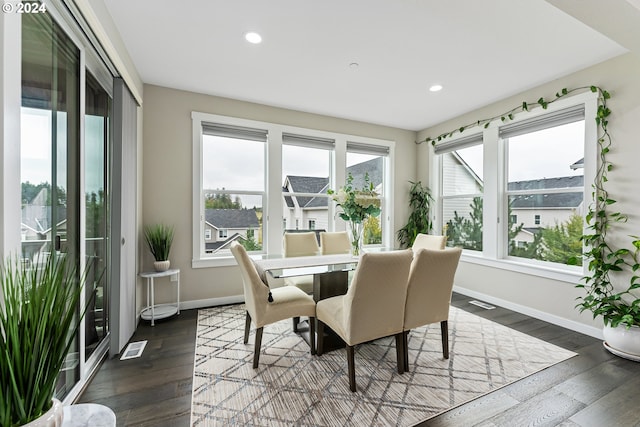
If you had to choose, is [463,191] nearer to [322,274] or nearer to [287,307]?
[322,274]

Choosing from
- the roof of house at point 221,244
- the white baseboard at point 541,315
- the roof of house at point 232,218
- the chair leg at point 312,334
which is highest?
the roof of house at point 232,218

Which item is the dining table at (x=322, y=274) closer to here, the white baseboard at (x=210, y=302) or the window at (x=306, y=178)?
the white baseboard at (x=210, y=302)

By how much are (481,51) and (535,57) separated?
0.57 metres

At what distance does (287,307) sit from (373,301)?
2.39ft

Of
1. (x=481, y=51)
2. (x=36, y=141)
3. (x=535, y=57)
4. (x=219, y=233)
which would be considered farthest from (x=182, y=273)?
(x=535, y=57)

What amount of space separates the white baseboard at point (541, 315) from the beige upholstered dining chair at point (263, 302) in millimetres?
2659

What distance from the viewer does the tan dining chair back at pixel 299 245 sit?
328 centimetres

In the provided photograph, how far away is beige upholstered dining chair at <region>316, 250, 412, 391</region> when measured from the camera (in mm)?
1761

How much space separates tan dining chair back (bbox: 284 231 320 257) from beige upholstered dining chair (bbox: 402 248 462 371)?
59.6 inches

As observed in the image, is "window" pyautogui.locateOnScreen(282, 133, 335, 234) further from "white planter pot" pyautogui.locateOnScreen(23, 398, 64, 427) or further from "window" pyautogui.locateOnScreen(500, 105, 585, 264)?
"white planter pot" pyautogui.locateOnScreen(23, 398, 64, 427)

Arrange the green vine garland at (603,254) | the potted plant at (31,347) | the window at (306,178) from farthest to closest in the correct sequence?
1. the window at (306,178)
2. the green vine garland at (603,254)
3. the potted plant at (31,347)

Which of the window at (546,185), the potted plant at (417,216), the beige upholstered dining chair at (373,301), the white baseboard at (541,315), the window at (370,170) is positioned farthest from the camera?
the potted plant at (417,216)

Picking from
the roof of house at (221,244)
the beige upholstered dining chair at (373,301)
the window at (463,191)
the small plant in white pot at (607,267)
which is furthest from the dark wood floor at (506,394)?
the window at (463,191)

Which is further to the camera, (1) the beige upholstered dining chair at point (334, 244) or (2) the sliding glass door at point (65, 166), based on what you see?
(1) the beige upholstered dining chair at point (334, 244)
